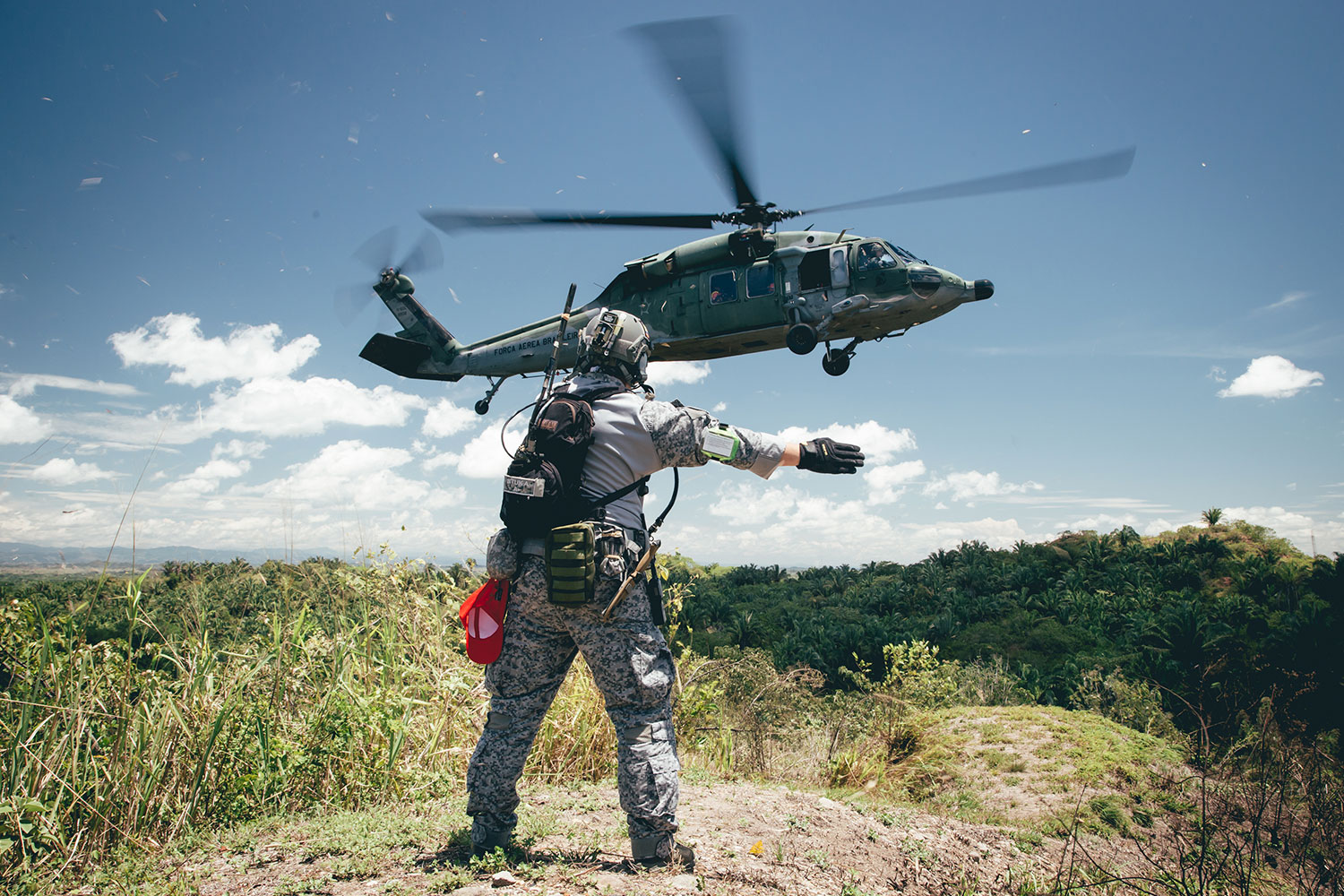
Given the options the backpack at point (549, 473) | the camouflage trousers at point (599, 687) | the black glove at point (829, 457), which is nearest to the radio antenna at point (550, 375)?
the backpack at point (549, 473)

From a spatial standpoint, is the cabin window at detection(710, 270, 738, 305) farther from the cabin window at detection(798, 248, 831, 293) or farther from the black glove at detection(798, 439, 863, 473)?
the black glove at detection(798, 439, 863, 473)

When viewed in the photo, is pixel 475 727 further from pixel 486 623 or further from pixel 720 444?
pixel 720 444

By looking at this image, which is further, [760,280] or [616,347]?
[760,280]

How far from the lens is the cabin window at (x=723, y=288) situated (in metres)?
8.14

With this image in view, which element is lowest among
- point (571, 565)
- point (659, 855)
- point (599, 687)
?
point (659, 855)

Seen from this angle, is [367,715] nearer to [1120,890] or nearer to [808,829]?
[808,829]

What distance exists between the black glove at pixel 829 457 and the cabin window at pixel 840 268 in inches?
229

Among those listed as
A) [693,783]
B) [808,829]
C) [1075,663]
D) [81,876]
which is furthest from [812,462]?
[1075,663]

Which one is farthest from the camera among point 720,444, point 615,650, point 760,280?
point 760,280

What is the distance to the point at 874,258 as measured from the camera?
793 cm

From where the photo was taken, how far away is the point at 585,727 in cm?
387

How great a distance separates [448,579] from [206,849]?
2491 millimetres

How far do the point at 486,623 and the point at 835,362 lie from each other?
6.57 m

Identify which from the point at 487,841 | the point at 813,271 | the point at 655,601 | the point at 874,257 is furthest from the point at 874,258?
the point at 487,841
